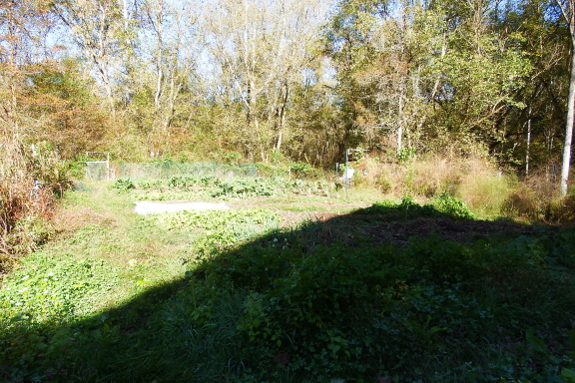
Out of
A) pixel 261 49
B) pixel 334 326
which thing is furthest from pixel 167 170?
pixel 334 326

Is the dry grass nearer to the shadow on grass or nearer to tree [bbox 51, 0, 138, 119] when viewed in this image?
the shadow on grass

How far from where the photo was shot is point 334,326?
2623 mm

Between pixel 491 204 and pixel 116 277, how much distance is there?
8649 millimetres

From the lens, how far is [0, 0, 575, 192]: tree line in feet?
49.6

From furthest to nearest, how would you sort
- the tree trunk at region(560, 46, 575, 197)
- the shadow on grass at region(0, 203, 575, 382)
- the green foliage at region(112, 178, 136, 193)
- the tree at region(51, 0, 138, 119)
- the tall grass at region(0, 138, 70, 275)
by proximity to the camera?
1. the tree at region(51, 0, 138, 119)
2. the green foliage at region(112, 178, 136, 193)
3. the tree trunk at region(560, 46, 575, 197)
4. the tall grass at region(0, 138, 70, 275)
5. the shadow on grass at region(0, 203, 575, 382)

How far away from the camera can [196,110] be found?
22.5m

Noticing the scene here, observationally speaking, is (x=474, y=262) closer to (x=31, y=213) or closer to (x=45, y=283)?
(x=45, y=283)

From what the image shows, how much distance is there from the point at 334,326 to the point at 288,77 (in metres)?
20.0

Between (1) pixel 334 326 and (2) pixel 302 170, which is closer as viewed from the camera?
(1) pixel 334 326

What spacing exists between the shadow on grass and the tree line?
1042 cm

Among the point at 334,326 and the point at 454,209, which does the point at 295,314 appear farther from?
the point at 454,209

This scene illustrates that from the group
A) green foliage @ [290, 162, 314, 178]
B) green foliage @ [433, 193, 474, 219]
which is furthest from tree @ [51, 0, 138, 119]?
green foliage @ [433, 193, 474, 219]

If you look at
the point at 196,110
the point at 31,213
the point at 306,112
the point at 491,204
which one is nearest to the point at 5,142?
the point at 31,213

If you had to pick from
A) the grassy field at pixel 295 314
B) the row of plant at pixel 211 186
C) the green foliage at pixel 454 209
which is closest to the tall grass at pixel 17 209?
the grassy field at pixel 295 314
